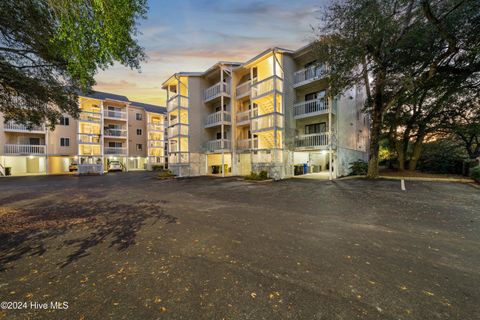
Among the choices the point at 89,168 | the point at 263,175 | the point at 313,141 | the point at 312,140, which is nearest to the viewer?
the point at 263,175

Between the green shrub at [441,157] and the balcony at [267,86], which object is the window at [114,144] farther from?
the green shrub at [441,157]

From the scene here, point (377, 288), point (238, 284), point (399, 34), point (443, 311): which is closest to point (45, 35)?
point (238, 284)

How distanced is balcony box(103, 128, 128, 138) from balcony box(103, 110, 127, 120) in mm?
2073

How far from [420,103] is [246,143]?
54.8 feet

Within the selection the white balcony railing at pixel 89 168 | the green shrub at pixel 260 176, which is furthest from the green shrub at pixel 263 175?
the white balcony railing at pixel 89 168

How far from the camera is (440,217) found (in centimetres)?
565

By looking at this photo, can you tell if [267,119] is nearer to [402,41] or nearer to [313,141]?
[313,141]

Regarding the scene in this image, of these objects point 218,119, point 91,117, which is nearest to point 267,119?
point 218,119

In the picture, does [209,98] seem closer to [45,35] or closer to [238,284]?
[45,35]

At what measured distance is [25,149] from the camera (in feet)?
82.1

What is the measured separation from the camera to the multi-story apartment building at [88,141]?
1005 inches

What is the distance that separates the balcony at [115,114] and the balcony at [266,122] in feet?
85.7

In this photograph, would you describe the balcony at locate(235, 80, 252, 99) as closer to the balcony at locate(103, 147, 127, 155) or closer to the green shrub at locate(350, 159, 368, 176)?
the green shrub at locate(350, 159, 368, 176)

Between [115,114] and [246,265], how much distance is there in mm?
36917
